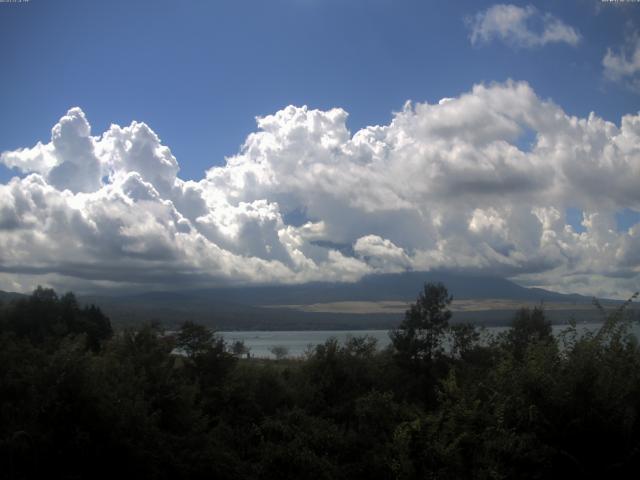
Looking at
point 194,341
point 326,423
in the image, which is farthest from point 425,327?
point 326,423

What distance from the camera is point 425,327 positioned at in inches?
2005

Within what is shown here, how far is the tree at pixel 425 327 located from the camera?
49.7 m

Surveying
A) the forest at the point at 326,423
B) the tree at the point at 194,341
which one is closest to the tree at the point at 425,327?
the forest at the point at 326,423

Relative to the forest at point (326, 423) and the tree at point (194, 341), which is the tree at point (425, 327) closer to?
the forest at point (326, 423)

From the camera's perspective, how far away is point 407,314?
52.8 metres

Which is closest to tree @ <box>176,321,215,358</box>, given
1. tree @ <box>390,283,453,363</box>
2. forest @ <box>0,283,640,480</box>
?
forest @ <box>0,283,640,480</box>

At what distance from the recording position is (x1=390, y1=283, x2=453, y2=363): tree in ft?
163

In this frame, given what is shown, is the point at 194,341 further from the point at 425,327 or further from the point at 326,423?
the point at 326,423

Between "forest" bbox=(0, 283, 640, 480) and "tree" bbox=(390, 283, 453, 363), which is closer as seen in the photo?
"forest" bbox=(0, 283, 640, 480)

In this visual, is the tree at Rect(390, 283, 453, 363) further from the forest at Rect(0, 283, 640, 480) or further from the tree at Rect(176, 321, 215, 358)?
the tree at Rect(176, 321, 215, 358)

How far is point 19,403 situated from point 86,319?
6142 centimetres

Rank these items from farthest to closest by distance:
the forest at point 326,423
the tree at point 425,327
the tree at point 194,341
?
1. the tree at point 425,327
2. the tree at point 194,341
3. the forest at point 326,423

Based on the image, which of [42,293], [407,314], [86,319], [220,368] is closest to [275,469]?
[220,368]

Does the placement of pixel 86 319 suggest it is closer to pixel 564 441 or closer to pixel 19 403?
pixel 19 403
